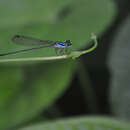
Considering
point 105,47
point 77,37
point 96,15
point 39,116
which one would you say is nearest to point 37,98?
point 39,116

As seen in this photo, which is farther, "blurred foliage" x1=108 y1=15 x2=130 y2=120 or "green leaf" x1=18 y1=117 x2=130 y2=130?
"blurred foliage" x1=108 y1=15 x2=130 y2=120

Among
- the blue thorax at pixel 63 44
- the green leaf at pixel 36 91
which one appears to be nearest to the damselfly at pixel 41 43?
the blue thorax at pixel 63 44

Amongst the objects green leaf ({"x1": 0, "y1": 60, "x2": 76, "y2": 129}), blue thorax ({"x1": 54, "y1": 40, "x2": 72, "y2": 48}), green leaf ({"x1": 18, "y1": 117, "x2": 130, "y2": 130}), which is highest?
blue thorax ({"x1": 54, "y1": 40, "x2": 72, "y2": 48})

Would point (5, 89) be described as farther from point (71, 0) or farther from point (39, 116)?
point (71, 0)

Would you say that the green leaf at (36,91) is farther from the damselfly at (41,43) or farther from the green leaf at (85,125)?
the damselfly at (41,43)

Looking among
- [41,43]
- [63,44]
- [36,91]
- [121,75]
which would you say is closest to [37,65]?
[36,91]

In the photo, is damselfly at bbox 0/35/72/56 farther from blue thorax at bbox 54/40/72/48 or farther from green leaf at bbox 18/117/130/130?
green leaf at bbox 18/117/130/130

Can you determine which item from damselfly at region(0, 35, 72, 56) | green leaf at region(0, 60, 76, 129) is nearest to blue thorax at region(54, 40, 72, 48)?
damselfly at region(0, 35, 72, 56)

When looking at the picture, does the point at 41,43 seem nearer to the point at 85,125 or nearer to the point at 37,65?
the point at 85,125
